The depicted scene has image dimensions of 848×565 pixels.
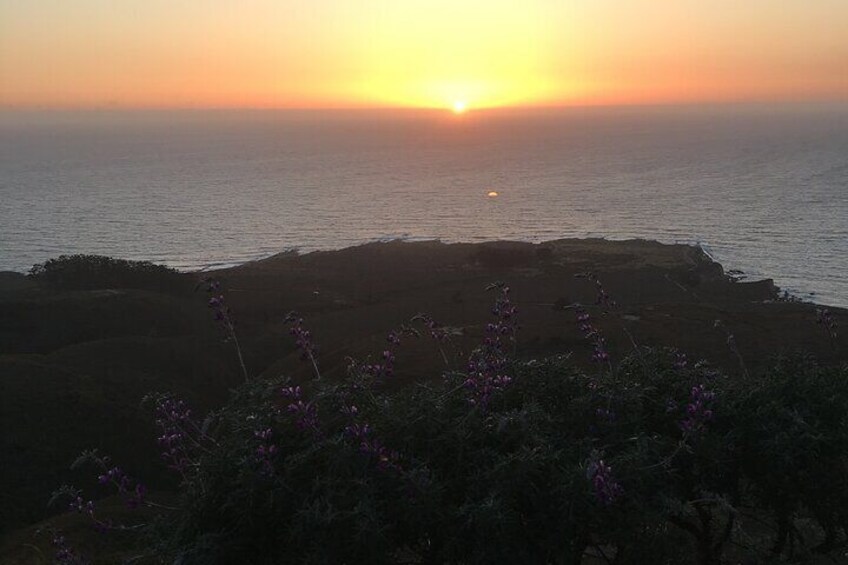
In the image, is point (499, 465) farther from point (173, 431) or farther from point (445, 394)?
point (173, 431)

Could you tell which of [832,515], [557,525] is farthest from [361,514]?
[832,515]

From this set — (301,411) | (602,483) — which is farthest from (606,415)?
(301,411)

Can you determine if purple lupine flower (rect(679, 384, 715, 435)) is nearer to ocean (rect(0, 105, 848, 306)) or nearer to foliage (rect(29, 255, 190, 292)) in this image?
foliage (rect(29, 255, 190, 292))

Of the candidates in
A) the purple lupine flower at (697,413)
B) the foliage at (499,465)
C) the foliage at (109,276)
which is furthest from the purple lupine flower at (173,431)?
the foliage at (109,276)

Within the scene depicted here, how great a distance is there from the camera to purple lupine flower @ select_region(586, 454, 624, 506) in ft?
25.8

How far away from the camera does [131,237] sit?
113562mm

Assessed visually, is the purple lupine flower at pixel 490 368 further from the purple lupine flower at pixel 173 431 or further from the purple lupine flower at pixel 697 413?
the purple lupine flower at pixel 173 431

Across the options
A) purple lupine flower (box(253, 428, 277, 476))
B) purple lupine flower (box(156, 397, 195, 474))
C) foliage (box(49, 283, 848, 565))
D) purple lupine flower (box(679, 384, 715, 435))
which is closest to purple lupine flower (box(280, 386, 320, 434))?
foliage (box(49, 283, 848, 565))

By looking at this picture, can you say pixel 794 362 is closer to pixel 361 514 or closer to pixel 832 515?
pixel 832 515

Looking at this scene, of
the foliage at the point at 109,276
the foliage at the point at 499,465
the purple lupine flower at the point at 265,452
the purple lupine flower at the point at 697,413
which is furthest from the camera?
the foliage at the point at 109,276

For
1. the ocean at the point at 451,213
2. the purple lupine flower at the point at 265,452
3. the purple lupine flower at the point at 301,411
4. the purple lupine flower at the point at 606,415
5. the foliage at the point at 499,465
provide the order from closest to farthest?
the foliage at the point at 499,465 < the purple lupine flower at the point at 265,452 < the purple lupine flower at the point at 301,411 < the purple lupine flower at the point at 606,415 < the ocean at the point at 451,213

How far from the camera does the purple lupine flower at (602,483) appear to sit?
7855 mm

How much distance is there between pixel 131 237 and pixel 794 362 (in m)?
116

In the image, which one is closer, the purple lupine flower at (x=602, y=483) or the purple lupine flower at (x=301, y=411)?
the purple lupine flower at (x=602, y=483)
